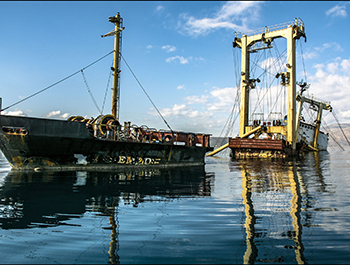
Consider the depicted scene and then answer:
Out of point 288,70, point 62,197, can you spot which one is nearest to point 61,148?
point 62,197

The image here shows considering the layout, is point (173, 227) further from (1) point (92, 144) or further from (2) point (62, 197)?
(1) point (92, 144)

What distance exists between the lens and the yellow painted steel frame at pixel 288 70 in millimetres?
31422

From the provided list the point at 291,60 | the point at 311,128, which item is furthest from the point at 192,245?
the point at 311,128

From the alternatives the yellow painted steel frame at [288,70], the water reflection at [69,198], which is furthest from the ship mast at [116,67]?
the yellow painted steel frame at [288,70]

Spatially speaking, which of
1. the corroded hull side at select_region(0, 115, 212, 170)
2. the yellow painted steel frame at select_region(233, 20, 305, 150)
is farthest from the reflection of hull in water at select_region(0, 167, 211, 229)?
the yellow painted steel frame at select_region(233, 20, 305, 150)

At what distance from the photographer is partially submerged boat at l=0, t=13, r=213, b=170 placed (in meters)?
13.7

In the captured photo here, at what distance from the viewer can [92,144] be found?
15352 mm

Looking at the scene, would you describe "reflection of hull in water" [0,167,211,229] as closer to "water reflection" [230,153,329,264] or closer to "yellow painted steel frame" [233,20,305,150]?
"water reflection" [230,153,329,264]

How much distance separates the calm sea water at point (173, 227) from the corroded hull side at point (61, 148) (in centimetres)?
561

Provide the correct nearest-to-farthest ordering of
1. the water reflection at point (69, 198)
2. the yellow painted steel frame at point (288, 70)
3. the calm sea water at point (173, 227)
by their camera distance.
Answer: the calm sea water at point (173, 227) → the water reflection at point (69, 198) → the yellow painted steel frame at point (288, 70)

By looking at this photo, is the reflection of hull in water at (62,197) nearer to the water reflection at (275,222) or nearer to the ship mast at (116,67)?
the water reflection at (275,222)

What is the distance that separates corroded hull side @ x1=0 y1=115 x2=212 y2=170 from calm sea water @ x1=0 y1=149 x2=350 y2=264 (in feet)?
18.4

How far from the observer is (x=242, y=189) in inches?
377

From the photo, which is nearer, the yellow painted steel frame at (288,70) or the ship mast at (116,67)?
the ship mast at (116,67)
